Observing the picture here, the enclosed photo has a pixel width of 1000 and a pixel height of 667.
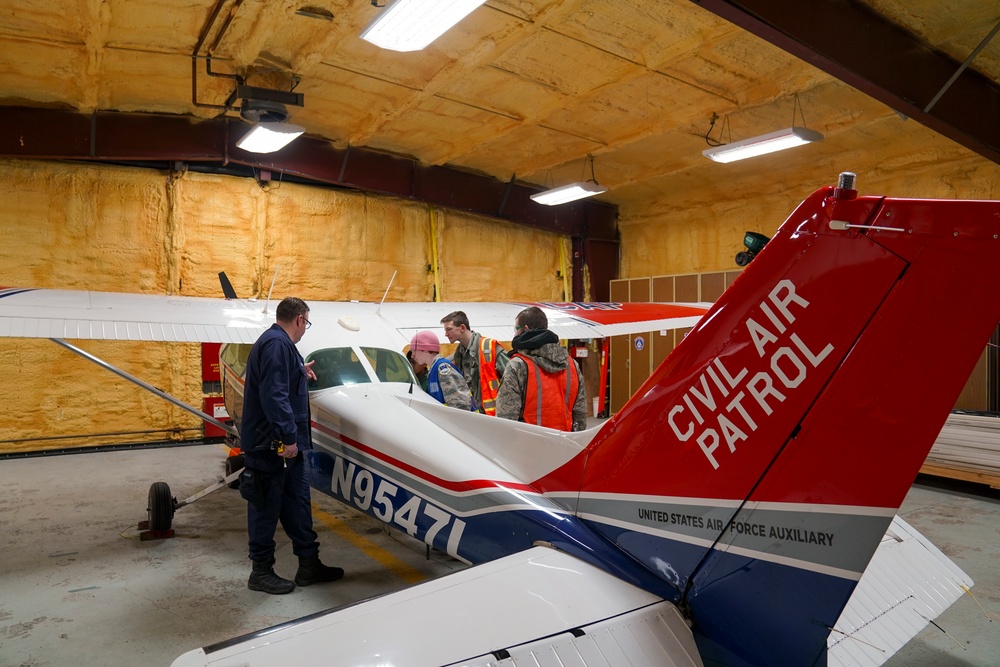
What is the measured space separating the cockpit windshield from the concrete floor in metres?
1.34

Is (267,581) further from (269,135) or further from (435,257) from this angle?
(435,257)

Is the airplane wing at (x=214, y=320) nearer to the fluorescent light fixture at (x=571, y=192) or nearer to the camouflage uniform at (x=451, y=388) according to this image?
the camouflage uniform at (x=451, y=388)

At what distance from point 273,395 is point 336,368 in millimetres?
805

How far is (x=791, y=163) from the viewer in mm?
9797

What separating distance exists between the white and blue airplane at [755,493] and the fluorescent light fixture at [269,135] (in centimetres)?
587

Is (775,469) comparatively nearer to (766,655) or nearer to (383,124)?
(766,655)

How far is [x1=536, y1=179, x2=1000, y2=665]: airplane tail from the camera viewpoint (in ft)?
4.78

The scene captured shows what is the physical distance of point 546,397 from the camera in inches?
152

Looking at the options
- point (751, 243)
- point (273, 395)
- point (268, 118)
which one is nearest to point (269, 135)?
point (268, 118)

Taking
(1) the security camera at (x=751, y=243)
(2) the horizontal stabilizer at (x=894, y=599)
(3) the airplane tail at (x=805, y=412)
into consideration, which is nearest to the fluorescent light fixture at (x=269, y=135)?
(1) the security camera at (x=751, y=243)

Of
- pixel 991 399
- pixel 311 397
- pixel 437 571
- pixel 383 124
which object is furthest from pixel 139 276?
pixel 991 399

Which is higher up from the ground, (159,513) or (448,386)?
(448,386)

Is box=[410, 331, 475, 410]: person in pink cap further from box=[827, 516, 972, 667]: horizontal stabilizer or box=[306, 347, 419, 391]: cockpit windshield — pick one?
box=[827, 516, 972, 667]: horizontal stabilizer

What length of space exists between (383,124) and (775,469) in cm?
796
